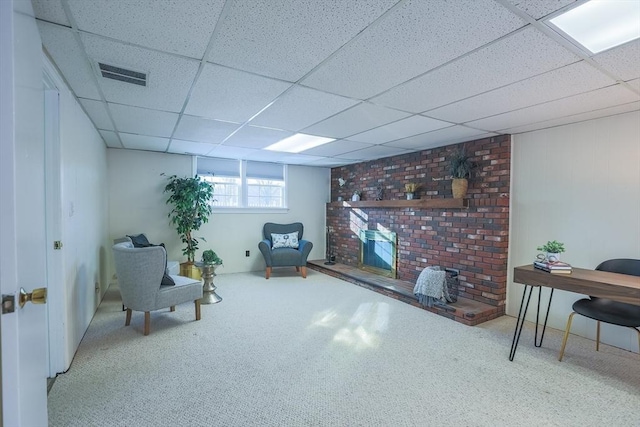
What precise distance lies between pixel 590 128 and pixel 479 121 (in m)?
1.07

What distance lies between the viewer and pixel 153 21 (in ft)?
4.96

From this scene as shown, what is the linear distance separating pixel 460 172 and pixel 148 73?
136 inches

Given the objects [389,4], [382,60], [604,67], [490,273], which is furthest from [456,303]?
[389,4]

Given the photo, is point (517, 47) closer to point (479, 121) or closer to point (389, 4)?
point (389, 4)

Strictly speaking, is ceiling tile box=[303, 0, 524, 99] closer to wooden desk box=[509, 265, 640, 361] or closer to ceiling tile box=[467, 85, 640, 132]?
ceiling tile box=[467, 85, 640, 132]

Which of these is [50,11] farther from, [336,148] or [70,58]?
[336,148]

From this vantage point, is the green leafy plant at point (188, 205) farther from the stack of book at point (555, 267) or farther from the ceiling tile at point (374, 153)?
the stack of book at point (555, 267)

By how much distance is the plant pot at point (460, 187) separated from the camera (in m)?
3.83

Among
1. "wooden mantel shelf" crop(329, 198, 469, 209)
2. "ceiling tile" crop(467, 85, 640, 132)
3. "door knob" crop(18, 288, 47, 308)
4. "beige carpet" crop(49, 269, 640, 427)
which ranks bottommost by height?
"beige carpet" crop(49, 269, 640, 427)

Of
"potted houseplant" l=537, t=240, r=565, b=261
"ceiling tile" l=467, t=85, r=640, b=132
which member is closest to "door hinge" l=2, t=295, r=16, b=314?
"potted houseplant" l=537, t=240, r=565, b=261

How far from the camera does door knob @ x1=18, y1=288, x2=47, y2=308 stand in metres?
0.95

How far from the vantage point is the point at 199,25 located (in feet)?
5.07

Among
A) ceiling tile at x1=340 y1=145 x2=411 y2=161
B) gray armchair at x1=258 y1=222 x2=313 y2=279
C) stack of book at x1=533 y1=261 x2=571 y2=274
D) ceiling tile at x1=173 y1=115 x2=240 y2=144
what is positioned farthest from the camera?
gray armchair at x1=258 y1=222 x2=313 y2=279

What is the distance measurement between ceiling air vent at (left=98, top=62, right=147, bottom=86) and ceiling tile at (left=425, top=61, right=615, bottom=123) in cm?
237
